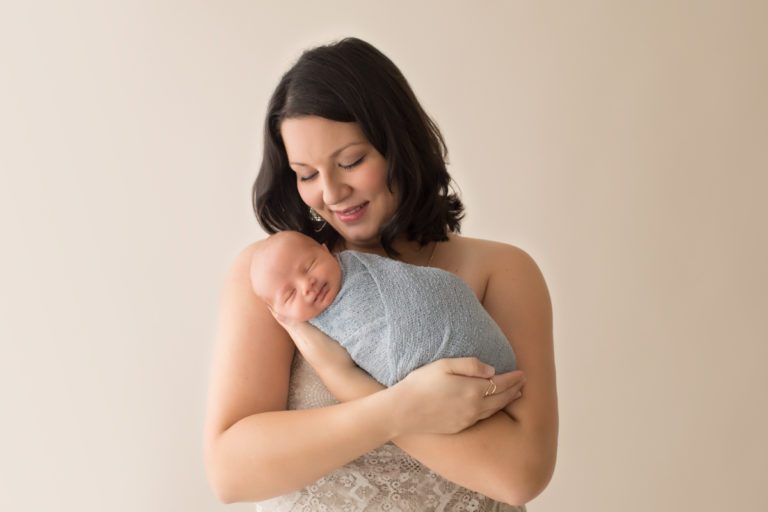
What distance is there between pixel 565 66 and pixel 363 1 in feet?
2.64

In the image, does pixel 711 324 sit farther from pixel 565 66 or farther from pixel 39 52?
pixel 39 52

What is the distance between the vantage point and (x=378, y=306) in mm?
1440

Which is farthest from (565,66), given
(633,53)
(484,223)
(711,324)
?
(711,324)

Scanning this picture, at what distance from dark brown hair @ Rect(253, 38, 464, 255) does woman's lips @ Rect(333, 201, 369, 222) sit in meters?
0.07

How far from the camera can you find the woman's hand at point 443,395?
133 cm

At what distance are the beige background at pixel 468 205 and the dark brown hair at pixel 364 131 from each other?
1029 mm

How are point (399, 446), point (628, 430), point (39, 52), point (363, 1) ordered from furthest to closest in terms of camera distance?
point (628, 430) → point (363, 1) → point (39, 52) → point (399, 446)

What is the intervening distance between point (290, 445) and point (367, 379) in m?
0.19

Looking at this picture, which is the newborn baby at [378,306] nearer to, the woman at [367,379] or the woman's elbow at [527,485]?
the woman at [367,379]

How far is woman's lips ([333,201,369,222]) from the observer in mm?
1638

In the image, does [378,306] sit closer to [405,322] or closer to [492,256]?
[405,322]

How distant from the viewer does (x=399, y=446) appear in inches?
57.3

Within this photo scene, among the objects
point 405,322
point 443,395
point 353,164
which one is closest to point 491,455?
point 443,395

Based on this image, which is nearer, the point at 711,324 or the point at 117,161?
the point at 117,161
